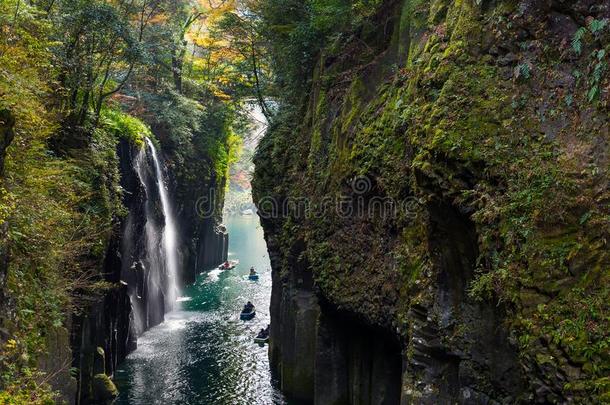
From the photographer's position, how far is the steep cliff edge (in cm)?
634

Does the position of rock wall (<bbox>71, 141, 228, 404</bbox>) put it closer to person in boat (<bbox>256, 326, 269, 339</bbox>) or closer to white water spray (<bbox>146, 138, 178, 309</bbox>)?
white water spray (<bbox>146, 138, 178, 309</bbox>)

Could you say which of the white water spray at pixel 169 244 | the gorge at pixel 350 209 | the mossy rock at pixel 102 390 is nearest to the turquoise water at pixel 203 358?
the gorge at pixel 350 209

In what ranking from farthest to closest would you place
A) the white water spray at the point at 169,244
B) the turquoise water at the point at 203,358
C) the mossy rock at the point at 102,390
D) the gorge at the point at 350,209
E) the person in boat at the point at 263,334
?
the white water spray at the point at 169,244, the person in boat at the point at 263,334, the turquoise water at the point at 203,358, the mossy rock at the point at 102,390, the gorge at the point at 350,209

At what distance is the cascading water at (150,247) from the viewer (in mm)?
23281

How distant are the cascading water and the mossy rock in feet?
19.0

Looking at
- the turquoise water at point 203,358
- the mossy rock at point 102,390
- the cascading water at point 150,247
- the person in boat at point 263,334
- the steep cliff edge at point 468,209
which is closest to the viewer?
the steep cliff edge at point 468,209

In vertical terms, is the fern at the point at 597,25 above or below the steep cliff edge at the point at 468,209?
above

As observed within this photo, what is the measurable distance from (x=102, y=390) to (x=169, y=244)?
16776mm

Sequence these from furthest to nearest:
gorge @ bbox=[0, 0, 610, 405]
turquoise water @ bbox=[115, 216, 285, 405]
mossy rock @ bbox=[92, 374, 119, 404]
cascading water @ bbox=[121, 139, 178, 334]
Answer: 1. cascading water @ bbox=[121, 139, 178, 334]
2. turquoise water @ bbox=[115, 216, 285, 405]
3. mossy rock @ bbox=[92, 374, 119, 404]
4. gorge @ bbox=[0, 0, 610, 405]

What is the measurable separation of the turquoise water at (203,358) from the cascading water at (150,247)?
1157 mm

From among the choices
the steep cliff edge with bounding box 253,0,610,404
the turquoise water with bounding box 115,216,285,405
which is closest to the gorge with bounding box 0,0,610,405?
the steep cliff edge with bounding box 253,0,610,404

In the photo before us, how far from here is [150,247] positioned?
28328 millimetres

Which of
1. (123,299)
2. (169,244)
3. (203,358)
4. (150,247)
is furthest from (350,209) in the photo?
(169,244)

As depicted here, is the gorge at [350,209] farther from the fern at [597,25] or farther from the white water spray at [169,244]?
the white water spray at [169,244]
